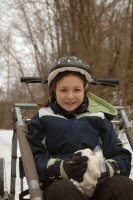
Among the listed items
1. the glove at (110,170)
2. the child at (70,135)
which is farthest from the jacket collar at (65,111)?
the glove at (110,170)

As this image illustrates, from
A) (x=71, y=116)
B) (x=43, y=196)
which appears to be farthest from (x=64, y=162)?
(x=71, y=116)

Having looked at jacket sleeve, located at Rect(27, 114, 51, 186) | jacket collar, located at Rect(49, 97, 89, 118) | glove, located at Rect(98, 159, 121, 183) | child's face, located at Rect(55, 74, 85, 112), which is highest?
child's face, located at Rect(55, 74, 85, 112)

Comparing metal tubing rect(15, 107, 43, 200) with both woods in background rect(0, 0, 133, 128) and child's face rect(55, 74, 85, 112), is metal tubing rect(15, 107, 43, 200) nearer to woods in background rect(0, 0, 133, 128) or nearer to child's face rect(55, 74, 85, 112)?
child's face rect(55, 74, 85, 112)

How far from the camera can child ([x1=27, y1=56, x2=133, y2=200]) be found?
8.59ft

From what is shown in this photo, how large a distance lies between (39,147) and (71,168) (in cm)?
36

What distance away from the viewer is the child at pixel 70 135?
103 inches

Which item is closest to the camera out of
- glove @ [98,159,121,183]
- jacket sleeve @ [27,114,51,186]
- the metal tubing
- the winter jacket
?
the metal tubing

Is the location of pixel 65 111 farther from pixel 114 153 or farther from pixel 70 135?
pixel 114 153

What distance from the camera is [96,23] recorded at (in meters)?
8.16

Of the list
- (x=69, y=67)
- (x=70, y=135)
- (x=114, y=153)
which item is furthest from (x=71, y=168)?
(x=69, y=67)

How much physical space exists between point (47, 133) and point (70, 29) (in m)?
5.62

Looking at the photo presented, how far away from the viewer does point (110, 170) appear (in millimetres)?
2666

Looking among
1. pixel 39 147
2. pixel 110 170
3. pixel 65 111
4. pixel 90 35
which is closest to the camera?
pixel 110 170

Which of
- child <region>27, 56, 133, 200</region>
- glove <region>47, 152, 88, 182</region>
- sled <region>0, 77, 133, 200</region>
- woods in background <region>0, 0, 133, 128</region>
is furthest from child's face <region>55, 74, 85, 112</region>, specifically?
woods in background <region>0, 0, 133, 128</region>
